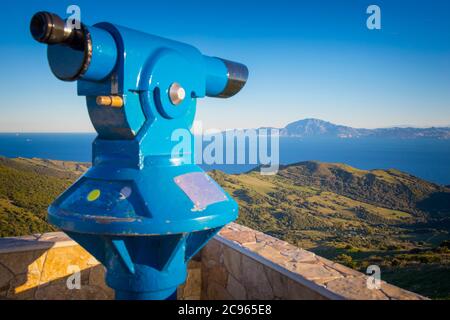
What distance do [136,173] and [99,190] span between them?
20cm

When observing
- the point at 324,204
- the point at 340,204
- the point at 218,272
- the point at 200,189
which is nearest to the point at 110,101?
the point at 200,189

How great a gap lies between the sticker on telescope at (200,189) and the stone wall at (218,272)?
3.49ft

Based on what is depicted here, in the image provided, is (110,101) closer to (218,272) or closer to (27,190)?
(218,272)

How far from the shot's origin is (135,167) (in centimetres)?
188

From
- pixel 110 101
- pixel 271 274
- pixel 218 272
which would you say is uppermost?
pixel 110 101

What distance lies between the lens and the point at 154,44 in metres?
1.97

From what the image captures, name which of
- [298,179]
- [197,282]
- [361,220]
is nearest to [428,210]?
[361,220]

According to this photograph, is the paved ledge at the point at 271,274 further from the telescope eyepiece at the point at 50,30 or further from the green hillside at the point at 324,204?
the green hillside at the point at 324,204

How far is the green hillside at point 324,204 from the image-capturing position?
15137 mm

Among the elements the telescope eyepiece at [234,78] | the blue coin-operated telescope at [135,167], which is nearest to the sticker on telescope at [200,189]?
the blue coin-operated telescope at [135,167]

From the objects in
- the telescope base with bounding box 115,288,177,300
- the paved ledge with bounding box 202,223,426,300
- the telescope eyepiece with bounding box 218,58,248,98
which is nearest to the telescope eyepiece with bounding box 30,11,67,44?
the telescope eyepiece with bounding box 218,58,248,98

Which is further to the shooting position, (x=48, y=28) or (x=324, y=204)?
(x=324, y=204)

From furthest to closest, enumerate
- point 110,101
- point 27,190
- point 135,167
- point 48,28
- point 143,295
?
point 27,190
point 143,295
point 135,167
point 110,101
point 48,28

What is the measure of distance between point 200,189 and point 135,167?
36 centimetres
